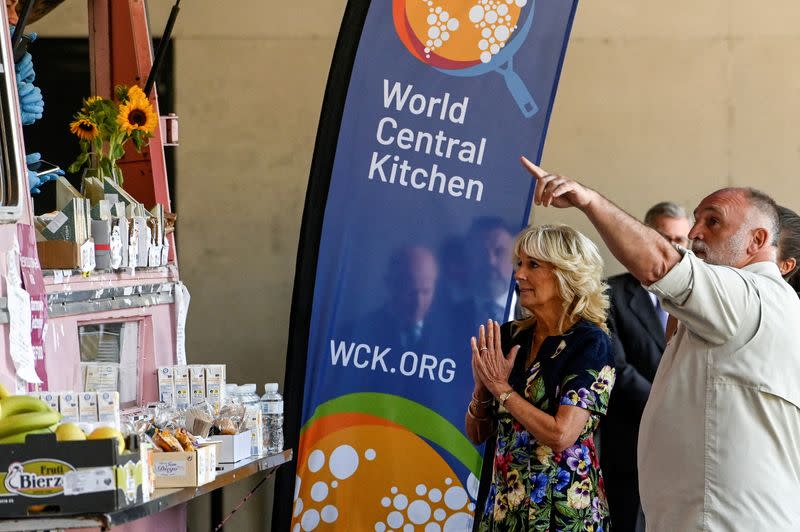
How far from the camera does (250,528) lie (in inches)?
206

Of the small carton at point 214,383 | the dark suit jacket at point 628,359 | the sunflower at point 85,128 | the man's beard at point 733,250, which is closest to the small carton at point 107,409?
the small carton at point 214,383

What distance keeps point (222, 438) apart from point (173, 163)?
267cm

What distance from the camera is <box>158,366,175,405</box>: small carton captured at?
322 centimetres

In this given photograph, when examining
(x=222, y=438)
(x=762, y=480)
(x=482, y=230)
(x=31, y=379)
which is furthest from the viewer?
(x=482, y=230)

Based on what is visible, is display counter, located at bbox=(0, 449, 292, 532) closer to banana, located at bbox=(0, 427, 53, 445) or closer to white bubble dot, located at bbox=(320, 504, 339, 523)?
banana, located at bbox=(0, 427, 53, 445)

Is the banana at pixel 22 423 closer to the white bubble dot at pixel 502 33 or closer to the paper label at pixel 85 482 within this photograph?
the paper label at pixel 85 482

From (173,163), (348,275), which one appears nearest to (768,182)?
(348,275)

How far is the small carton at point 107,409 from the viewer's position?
2432 millimetres

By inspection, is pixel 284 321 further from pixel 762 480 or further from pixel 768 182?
pixel 762 480

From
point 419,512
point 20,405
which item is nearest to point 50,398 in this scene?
point 20,405

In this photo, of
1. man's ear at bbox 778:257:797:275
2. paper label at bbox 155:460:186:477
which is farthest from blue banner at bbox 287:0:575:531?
paper label at bbox 155:460:186:477

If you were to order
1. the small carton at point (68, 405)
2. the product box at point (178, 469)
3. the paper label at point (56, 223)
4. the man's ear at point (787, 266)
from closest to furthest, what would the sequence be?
the small carton at point (68, 405)
the product box at point (178, 469)
the man's ear at point (787, 266)
the paper label at point (56, 223)

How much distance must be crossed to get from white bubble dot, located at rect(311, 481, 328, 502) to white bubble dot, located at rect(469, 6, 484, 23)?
167 centimetres

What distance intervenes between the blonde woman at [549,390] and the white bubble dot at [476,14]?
902 mm
